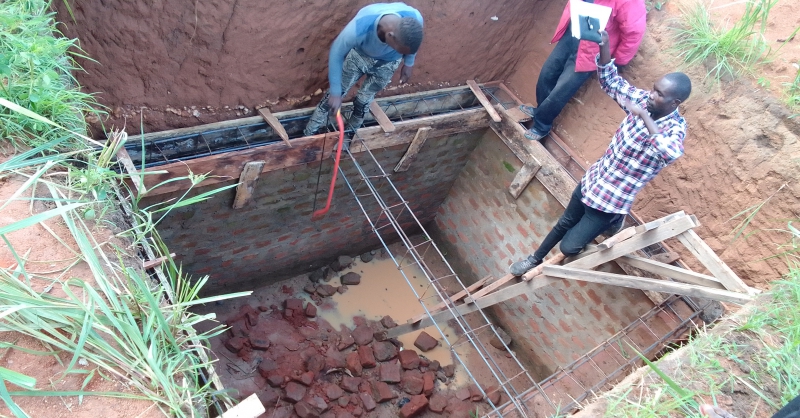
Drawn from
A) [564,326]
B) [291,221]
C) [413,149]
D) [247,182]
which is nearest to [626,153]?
[413,149]

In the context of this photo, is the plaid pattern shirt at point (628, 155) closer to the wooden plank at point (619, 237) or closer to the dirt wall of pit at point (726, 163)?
the wooden plank at point (619, 237)

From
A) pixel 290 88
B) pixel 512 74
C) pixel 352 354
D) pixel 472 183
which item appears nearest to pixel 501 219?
pixel 472 183

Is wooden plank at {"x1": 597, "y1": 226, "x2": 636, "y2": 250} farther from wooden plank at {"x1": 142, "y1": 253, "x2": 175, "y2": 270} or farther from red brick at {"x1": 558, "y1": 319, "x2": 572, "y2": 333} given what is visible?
wooden plank at {"x1": 142, "y1": 253, "x2": 175, "y2": 270}

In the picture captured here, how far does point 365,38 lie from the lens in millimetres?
3201

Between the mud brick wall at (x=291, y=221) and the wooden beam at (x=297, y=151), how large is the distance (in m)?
0.19

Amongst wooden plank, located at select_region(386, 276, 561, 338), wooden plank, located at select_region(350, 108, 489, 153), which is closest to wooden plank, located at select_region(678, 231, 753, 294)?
wooden plank, located at select_region(386, 276, 561, 338)

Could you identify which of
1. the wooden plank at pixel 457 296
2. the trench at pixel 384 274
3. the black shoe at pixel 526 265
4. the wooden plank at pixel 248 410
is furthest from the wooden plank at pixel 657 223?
the wooden plank at pixel 248 410

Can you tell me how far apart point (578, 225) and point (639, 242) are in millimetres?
392

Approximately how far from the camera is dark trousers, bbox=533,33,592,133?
3.96 meters

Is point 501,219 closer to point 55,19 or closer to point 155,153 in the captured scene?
point 155,153

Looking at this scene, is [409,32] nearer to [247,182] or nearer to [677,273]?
[247,182]

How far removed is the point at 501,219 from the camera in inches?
203

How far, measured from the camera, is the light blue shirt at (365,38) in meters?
3.14

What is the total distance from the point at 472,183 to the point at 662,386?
327 cm
